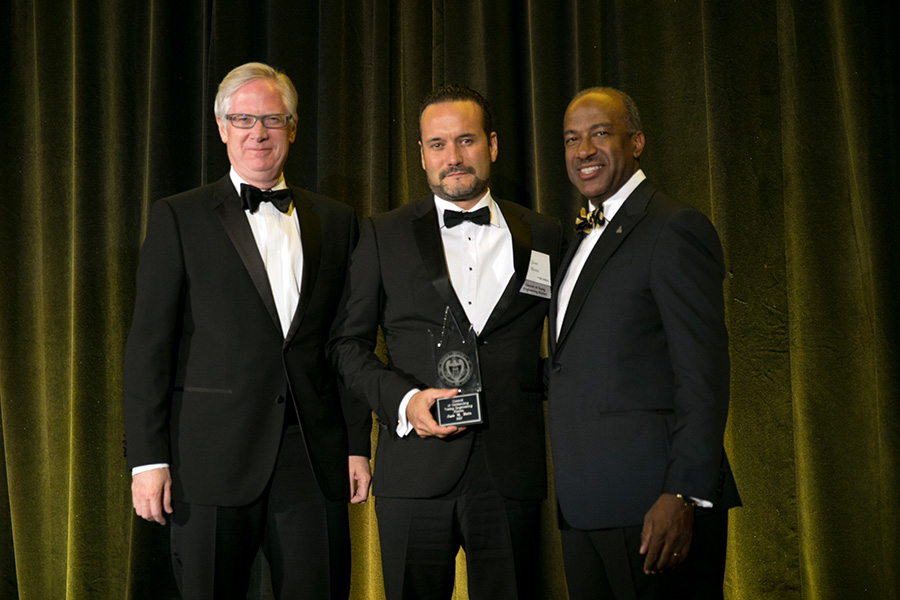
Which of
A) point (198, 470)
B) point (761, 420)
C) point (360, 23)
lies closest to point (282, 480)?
point (198, 470)

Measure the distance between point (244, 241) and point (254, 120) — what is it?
398mm

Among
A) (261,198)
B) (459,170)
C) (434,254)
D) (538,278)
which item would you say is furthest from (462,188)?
(261,198)

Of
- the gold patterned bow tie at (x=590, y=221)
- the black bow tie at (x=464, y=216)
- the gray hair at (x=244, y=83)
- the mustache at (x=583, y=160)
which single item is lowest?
the gold patterned bow tie at (x=590, y=221)

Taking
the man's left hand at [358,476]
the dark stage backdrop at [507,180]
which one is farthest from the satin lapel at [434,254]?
the dark stage backdrop at [507,180]

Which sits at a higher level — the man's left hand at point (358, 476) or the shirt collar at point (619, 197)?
the shirt collar at point (619, 197)

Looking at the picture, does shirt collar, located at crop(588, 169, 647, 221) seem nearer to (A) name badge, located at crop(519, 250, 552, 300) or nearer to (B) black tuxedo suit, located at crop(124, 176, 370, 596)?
(A) name badge, located at crop(519, 250, 552, 300)

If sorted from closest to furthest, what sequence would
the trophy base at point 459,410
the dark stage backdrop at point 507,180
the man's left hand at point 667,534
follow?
1. the man's left hand at point 667,534
2. the trophy base at point 459,410
3. the dark stage backdrop at point 507,180

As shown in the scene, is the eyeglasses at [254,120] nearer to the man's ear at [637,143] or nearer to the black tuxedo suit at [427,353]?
the black tuxedo suit at [427,353]

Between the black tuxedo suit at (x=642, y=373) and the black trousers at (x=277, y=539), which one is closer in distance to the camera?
the black tuxedo suit at (x=642, y=373)

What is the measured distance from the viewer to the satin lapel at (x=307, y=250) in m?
2.31

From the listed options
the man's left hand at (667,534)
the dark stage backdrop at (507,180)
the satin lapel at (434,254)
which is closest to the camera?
the man's left hand at (667,534)

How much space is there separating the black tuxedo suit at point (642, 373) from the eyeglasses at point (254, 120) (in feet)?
3.57

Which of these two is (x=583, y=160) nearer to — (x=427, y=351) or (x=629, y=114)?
(x=629, y=114)

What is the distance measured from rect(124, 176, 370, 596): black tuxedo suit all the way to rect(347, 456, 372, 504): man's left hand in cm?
6
